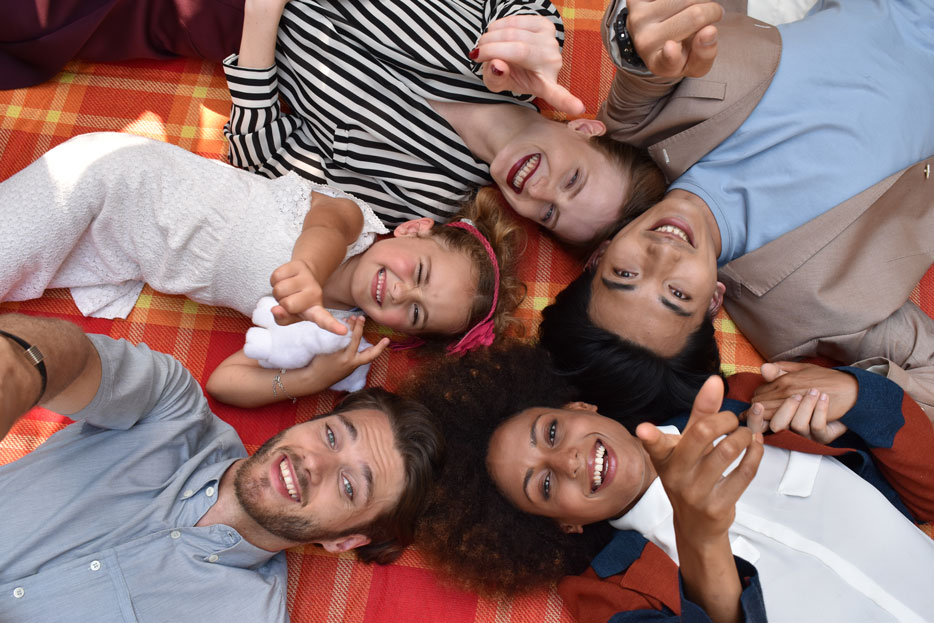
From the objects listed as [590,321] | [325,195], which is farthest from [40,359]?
[590,321]

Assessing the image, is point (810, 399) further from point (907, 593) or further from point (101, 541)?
point (101, 541)

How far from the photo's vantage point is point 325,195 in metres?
2.49

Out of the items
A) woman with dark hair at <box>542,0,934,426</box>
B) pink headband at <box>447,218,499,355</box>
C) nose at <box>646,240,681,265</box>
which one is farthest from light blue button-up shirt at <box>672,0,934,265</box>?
pink headband at <box>447,218,499,355</box>

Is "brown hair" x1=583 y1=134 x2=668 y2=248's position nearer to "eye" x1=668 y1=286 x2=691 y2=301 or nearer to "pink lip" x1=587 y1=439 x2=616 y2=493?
"eye" x1=668 y1=286 x2=691 y2=301

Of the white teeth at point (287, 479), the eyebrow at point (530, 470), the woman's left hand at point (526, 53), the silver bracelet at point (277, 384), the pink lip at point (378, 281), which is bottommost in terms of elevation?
the silver bracelet at point (277, 384)

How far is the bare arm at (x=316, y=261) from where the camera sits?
180 centimetres

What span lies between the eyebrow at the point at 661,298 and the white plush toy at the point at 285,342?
887mm

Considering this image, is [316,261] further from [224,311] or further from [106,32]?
[106,32]

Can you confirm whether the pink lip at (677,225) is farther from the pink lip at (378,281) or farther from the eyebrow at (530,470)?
the pink lip at (378,281)

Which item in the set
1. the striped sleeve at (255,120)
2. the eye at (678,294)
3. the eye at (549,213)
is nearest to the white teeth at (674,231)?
the eye at (678,294)

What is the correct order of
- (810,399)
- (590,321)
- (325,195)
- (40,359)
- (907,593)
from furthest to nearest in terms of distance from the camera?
1. (325,195)
2. (590,321)
3. (810,399)
4. (907,593)
5. (40,359)

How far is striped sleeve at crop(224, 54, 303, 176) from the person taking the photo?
96.3 inches

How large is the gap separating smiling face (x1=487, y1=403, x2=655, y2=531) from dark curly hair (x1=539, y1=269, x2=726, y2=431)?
16cm

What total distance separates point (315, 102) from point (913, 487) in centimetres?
239
